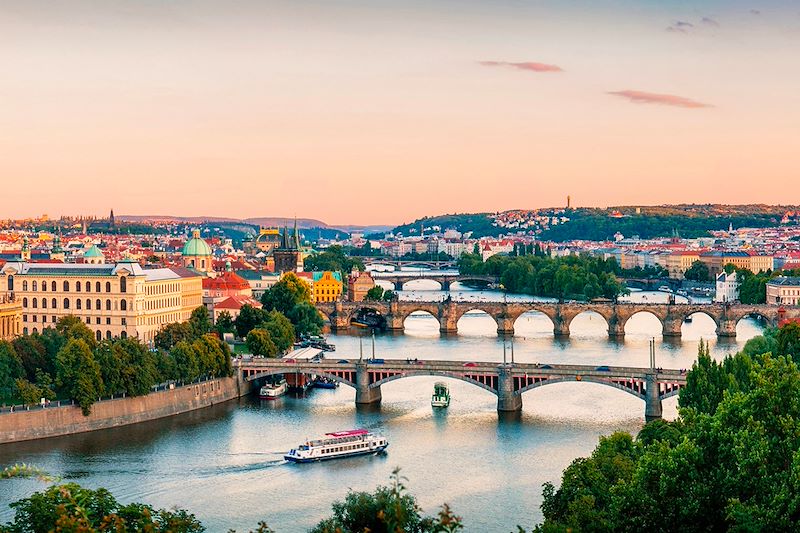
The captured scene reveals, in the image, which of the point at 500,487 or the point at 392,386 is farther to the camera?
the point at 392,386

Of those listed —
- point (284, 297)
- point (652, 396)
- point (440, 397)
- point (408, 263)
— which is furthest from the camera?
point (408, 263)

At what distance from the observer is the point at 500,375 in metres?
40.1

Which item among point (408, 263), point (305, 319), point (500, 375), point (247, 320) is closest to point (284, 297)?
point (305, 319)

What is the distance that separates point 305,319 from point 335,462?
28240 millimetres

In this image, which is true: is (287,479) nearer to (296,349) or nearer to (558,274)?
(296,349)

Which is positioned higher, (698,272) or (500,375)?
(698,272)

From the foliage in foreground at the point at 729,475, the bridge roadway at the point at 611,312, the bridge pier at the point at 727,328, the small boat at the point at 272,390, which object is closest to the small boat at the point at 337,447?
the small boat at the point at 272,390

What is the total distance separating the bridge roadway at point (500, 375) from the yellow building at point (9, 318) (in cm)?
998

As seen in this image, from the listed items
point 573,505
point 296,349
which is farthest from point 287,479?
point 296,349

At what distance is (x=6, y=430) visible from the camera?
34375 millimetres

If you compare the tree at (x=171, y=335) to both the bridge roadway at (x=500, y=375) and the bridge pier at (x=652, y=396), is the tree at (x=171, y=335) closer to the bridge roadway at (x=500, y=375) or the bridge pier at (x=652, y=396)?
the bridge roadway at (x=500, y=375)

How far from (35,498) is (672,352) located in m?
37.3

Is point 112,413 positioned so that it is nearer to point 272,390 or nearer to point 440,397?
point 272,390

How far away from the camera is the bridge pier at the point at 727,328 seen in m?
62.4
